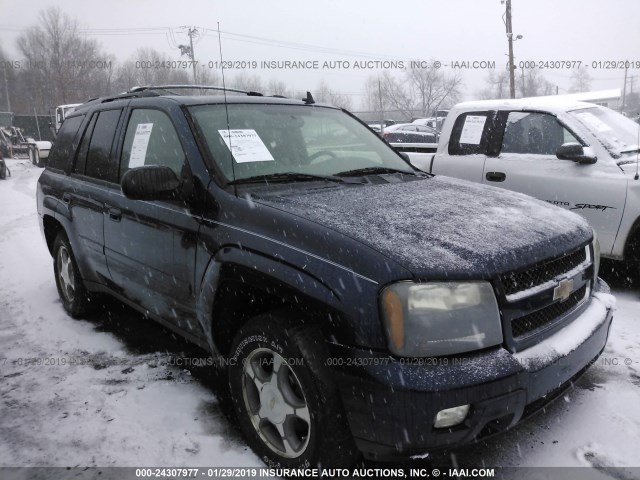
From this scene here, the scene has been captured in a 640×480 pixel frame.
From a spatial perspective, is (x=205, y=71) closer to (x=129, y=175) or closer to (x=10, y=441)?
(x=129, y=175)

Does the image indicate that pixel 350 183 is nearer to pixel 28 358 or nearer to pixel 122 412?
pixel 122 412

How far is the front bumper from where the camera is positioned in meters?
1.80

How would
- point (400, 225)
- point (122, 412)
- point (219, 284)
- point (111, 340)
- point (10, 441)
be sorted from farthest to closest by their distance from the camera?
point (111, 340) < point (122, 412) < point (10, 441) < point (219, 284) < point (400, 225)

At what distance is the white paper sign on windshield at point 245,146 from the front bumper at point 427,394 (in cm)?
126

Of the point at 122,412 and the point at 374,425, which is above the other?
the point at 374,425

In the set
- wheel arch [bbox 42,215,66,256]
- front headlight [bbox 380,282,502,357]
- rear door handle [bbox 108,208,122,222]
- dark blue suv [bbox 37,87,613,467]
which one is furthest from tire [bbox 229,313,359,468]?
wheel arch [bbox 42,215,66,256]

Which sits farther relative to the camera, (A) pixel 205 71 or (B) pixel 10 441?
(A) pixel 205 71

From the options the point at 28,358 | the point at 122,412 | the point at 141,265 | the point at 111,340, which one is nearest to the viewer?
the point at 122,412

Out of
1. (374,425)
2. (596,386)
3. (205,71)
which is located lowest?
(596,386)

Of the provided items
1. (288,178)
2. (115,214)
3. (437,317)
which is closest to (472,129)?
(288,178)

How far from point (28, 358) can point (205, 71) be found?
12.2ft

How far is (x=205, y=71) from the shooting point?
5945 millimetres

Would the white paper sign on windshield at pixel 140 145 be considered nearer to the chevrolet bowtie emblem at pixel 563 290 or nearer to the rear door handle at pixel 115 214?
the rear door handle at pixel 115 214

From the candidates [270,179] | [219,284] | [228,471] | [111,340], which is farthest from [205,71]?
[228,471]
